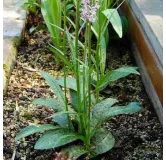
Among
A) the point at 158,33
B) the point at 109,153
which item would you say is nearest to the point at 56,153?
the point at 109,153

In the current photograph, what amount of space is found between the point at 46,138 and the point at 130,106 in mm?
333

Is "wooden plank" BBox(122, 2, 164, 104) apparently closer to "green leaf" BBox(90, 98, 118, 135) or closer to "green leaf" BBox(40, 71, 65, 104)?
"green leaf" BBox(90, 98, 118, 135)

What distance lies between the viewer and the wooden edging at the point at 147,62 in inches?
73.9

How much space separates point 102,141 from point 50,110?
15.6 inches

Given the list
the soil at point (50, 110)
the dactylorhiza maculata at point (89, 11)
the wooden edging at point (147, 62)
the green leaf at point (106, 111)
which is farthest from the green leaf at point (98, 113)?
the dactylorhiza maculata at point (89, 11)

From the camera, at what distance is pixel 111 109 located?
5.63ft

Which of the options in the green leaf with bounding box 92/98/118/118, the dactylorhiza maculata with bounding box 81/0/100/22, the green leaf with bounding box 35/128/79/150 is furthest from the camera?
the green leaf with bounding box 92/98/118/118

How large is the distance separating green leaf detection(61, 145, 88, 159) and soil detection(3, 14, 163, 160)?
0.07 meters

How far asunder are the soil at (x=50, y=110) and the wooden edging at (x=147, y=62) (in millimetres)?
52

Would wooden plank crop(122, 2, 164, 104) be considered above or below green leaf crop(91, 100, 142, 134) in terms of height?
above

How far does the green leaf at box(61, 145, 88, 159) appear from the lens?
66.2 inches

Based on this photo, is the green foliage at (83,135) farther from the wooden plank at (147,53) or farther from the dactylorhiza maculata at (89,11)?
the dactylorhiza maculata at (89,11)

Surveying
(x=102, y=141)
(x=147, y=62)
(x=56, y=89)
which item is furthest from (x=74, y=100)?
(x=147, y=62)

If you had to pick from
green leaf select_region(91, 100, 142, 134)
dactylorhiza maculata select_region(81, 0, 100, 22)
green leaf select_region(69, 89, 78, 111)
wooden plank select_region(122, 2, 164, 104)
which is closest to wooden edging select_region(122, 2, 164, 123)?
wooden plank select_region(122, 2, 164, 104)
